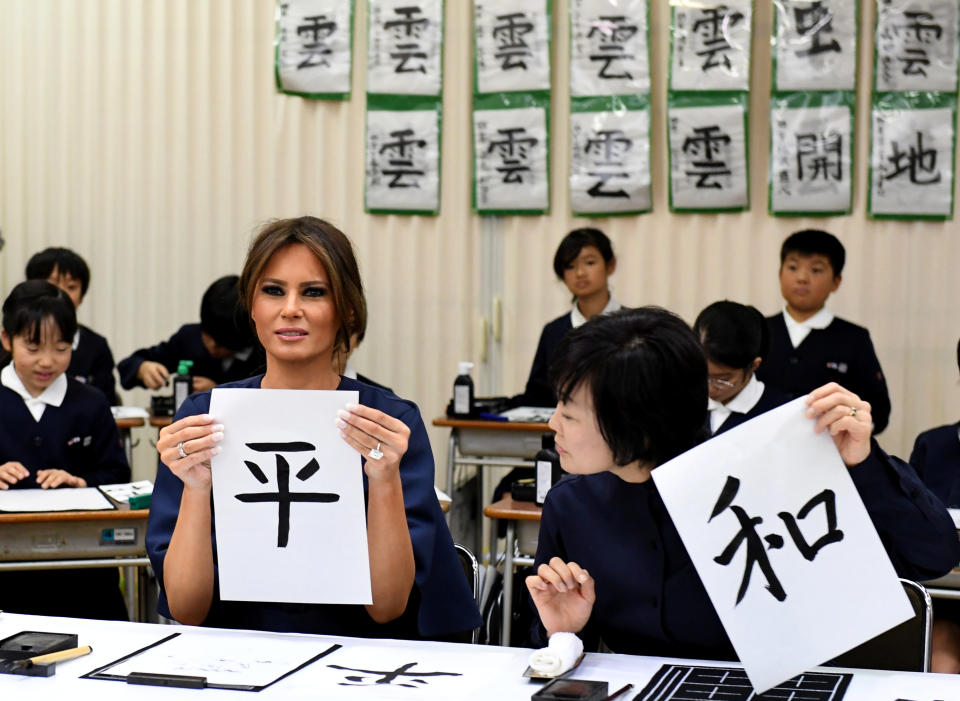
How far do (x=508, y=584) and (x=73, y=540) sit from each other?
1.20 metres

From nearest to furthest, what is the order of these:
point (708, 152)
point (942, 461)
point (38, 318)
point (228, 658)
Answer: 1. point (228, 658)
2. point (942, 461)
3. point (38, 318)
4. point (708, 152)

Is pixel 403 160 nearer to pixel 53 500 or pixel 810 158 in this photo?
pixel 810 158

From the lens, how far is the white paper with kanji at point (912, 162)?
203 inches

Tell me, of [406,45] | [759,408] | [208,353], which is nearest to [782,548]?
[759,408]

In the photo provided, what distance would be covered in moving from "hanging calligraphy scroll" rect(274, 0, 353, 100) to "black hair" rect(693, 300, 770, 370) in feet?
10.0

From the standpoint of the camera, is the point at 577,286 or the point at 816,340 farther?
the point at 577,286

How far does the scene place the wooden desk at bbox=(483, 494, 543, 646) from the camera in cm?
314

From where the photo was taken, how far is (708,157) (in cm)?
538

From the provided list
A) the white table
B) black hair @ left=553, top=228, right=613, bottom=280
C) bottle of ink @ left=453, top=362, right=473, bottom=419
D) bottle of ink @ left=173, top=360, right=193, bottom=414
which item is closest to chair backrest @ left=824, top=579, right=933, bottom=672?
the white table

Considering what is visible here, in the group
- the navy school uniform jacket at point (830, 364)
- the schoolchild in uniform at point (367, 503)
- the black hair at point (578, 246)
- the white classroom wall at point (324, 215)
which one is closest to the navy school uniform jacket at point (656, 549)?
the schoolchild in uniform at point (367, 503)

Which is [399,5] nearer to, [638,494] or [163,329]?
[163,329]

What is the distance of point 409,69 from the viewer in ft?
18.7

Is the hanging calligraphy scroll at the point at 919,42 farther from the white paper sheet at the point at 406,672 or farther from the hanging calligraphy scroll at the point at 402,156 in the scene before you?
the white paper sheet at the point at 406,672

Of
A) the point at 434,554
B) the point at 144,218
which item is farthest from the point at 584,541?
the point at 144,218
